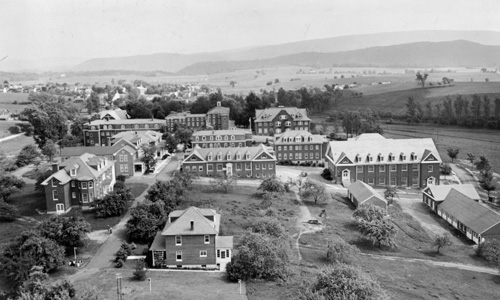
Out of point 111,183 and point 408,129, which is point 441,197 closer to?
point 111,183

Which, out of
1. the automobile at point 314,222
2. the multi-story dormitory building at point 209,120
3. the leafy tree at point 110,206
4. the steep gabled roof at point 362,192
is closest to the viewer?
the leafy tree at point 110,206

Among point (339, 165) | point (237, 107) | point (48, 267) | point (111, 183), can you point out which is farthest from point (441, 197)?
point (237, 107)

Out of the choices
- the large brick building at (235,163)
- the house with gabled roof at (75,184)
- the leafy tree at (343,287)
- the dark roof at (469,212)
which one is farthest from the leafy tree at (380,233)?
the house with gabled roof at (75,184)

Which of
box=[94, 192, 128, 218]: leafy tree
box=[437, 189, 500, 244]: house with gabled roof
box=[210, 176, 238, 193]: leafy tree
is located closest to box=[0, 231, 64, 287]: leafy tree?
box=[94, 192, 128, 218]: leafy tree

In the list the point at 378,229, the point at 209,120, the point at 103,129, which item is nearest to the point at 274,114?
the point at 209,120

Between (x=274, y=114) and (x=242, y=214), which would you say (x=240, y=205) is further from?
(x=274, y=114)

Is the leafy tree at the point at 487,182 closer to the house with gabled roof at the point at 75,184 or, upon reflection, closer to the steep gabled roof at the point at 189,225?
the steep gabled roof at the point at 189,225
